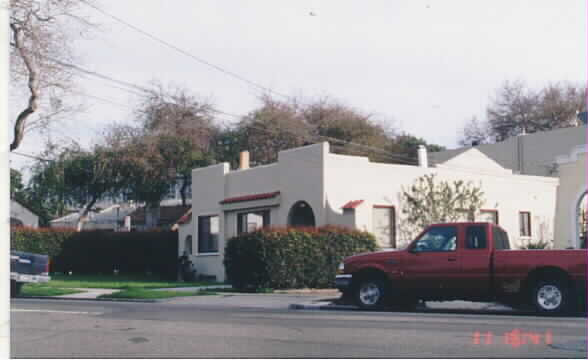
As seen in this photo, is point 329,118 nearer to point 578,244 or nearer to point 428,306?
point 578,244

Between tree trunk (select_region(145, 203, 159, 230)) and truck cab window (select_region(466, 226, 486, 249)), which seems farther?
tree trunk (select_region(145, 203, 159, 230))

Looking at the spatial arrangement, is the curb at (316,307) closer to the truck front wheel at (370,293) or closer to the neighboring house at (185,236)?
the truck front wheel at (370,293)

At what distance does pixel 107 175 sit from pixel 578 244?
28387mm

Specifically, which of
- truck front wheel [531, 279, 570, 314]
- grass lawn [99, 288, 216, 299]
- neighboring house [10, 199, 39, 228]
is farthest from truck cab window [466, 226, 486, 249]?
neighboring house [10, 199, 39, 228]

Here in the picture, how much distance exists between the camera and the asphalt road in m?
9.41

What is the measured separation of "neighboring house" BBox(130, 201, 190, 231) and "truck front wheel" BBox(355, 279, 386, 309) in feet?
116

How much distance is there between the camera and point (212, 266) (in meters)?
30.9

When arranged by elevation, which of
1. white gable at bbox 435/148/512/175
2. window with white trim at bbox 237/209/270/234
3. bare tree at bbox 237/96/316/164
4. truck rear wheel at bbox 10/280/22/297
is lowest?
truck rear wheel at bbox 10/280/22/297

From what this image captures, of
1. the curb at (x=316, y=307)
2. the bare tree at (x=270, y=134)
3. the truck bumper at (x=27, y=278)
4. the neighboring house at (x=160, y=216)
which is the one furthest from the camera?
the neighboring house at (x=160, y=216)

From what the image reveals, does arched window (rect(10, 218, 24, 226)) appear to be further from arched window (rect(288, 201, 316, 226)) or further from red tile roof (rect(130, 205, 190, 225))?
arched window (rect(288, 201, 316, 226))

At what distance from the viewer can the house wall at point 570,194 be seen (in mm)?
26031

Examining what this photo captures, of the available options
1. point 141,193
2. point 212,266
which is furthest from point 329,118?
point 212,266

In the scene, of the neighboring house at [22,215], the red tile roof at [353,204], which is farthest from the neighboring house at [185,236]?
the neighboring house at [22,215]

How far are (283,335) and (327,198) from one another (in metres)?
14.9
